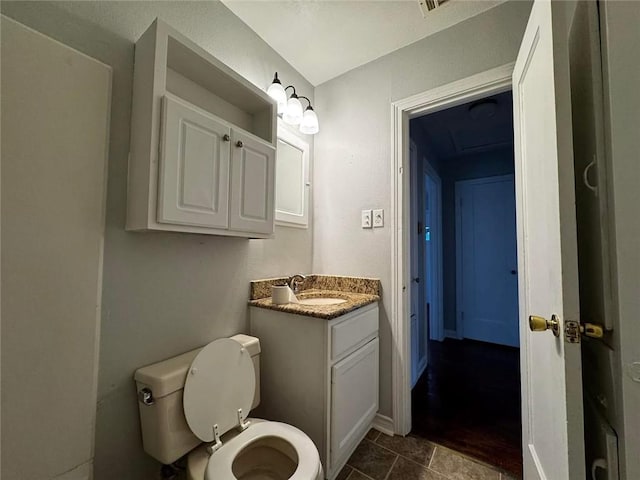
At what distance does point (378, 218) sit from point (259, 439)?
4.27ft

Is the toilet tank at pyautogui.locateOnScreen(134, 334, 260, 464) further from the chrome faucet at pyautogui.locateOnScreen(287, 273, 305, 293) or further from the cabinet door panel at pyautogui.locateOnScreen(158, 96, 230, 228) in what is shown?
the chrome faucet at pyautogui.locateOnScreen(287, 273, 305, 293)

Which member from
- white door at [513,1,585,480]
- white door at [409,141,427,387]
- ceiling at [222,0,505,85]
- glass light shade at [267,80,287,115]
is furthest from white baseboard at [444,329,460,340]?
glass light shade at [267,80,287,115]

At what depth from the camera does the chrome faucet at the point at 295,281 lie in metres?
1.73

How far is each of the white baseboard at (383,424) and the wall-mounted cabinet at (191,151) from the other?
134 cm

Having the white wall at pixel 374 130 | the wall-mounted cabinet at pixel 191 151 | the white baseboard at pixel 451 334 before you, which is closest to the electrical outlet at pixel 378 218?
the white wall at pixel 374 130

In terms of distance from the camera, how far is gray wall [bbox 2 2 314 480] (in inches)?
37.1

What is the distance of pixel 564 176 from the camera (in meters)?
0.67

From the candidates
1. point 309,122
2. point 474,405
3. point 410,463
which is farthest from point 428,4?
point 474,405

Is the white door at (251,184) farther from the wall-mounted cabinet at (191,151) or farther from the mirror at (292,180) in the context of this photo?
the mirror at (292,180)

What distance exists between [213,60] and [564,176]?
4.37 ft

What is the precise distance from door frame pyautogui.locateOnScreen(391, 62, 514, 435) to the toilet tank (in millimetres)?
1129

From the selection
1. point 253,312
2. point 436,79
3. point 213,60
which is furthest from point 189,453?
point 436,79

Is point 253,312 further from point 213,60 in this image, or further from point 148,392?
point 213,60

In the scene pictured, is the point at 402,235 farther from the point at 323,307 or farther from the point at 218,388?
the point at 218,388
